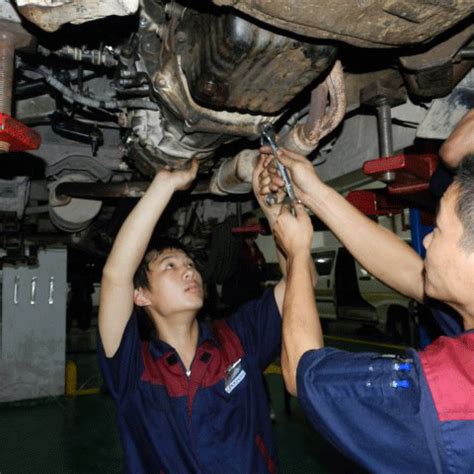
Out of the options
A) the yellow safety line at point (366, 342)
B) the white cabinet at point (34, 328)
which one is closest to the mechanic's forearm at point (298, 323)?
the white cabinet at point (34, 328)

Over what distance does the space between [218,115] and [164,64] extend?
7.5 inches

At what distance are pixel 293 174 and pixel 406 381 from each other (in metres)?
0.71

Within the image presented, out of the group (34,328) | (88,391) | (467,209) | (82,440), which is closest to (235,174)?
(467,209)

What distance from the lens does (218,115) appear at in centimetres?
121

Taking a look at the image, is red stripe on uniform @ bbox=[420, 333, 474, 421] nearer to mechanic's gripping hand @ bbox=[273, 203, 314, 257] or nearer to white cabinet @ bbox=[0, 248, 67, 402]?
mechanic's gripping hand @ bbox=[273, 203, 314, 257]

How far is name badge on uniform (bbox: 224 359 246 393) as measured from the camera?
140cm

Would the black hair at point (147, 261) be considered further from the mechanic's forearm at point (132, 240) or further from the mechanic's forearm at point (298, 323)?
the mechanic's forearm at point (298, 323)

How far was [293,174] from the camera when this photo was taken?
1.27 m

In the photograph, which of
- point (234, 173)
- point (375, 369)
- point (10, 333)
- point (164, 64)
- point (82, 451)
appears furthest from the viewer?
point (10, 333)

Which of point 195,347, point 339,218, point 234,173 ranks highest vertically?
point 234,173

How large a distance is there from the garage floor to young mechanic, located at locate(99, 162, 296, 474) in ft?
7.53

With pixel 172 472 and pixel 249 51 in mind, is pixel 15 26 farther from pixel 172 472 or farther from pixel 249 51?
pixel 172 472

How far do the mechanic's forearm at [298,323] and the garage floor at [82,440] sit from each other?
2850 mm

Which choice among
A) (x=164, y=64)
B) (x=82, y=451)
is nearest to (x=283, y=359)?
(x=164, y=64)
